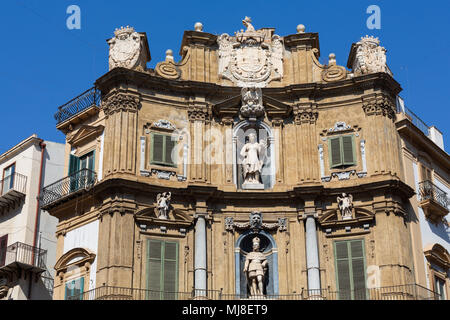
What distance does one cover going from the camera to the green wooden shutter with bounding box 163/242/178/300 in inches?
1407

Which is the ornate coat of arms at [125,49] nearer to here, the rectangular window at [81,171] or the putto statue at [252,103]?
the rectangular window at [81,171]

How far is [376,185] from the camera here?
121 feet

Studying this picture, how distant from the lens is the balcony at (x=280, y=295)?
3478 cm

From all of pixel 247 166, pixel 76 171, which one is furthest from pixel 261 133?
pixel 76 171

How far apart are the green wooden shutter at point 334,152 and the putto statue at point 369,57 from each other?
325 cm

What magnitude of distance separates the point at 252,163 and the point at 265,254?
386 centimetres

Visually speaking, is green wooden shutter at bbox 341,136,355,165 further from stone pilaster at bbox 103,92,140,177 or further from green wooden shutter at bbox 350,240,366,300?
stone pilaster at bbox 103,92,140,177

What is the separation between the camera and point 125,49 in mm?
39344

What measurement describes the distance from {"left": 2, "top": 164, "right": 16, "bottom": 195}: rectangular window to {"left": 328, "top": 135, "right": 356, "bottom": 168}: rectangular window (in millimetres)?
15613

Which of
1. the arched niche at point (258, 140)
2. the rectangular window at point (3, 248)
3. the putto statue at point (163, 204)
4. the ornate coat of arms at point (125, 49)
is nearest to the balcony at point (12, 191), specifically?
the rectangular window at point (3, 248)

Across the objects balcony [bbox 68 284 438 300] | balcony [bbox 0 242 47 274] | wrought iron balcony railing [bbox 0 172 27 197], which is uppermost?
wrought iron balcony railing [bbox 0 172 27 197]

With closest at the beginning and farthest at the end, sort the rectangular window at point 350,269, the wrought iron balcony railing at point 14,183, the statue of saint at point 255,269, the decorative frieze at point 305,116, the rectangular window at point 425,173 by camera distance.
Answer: the rectangular window at point 350,269, the statue of saint at point 255,269, the decorative frieze at point 305,116, the rectangular window at point 425,173, the wrought iron balcony railing at point 14,183

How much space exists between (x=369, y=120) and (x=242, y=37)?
6.73 meters

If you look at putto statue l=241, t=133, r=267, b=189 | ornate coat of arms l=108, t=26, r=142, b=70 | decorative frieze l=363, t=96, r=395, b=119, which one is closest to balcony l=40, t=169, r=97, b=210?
ornate coat of arms l=108, t=26, r=142, b=70
